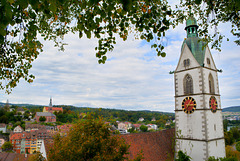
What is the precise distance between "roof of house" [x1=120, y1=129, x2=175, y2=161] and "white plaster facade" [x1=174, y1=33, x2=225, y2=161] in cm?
137

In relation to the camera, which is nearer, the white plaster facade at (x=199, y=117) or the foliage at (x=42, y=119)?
the white plaster facade at (x=199, y=117)

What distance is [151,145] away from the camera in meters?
15.6

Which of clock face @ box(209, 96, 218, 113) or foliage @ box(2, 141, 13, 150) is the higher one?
clock face @ box(209, 96, 218, 113)

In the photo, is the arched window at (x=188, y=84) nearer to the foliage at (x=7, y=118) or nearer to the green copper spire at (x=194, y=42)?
the green copper spire at (x=194, y=42)

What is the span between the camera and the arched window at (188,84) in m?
15.3

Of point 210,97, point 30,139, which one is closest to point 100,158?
point 210,97

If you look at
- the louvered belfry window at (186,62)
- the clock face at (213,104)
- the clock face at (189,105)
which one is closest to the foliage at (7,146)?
the clock face at (189,105)

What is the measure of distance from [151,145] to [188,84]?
619 centimetres

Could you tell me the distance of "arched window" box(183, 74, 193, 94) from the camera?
1527cm

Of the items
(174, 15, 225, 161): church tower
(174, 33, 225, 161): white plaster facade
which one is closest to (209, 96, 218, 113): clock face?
(174, 15, 225, 161): church tower

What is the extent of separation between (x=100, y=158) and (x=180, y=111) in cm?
1036

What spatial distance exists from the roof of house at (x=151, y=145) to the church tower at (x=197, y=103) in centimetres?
127

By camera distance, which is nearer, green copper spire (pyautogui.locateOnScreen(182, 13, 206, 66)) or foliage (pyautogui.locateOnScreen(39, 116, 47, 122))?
green copper spire (pyautogui.locateOnScreen(182, 13, 206, 66))

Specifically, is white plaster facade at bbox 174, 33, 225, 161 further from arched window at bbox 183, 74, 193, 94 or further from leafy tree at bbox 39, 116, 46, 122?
leafy tree at bbox 39, 116, 46, 122
